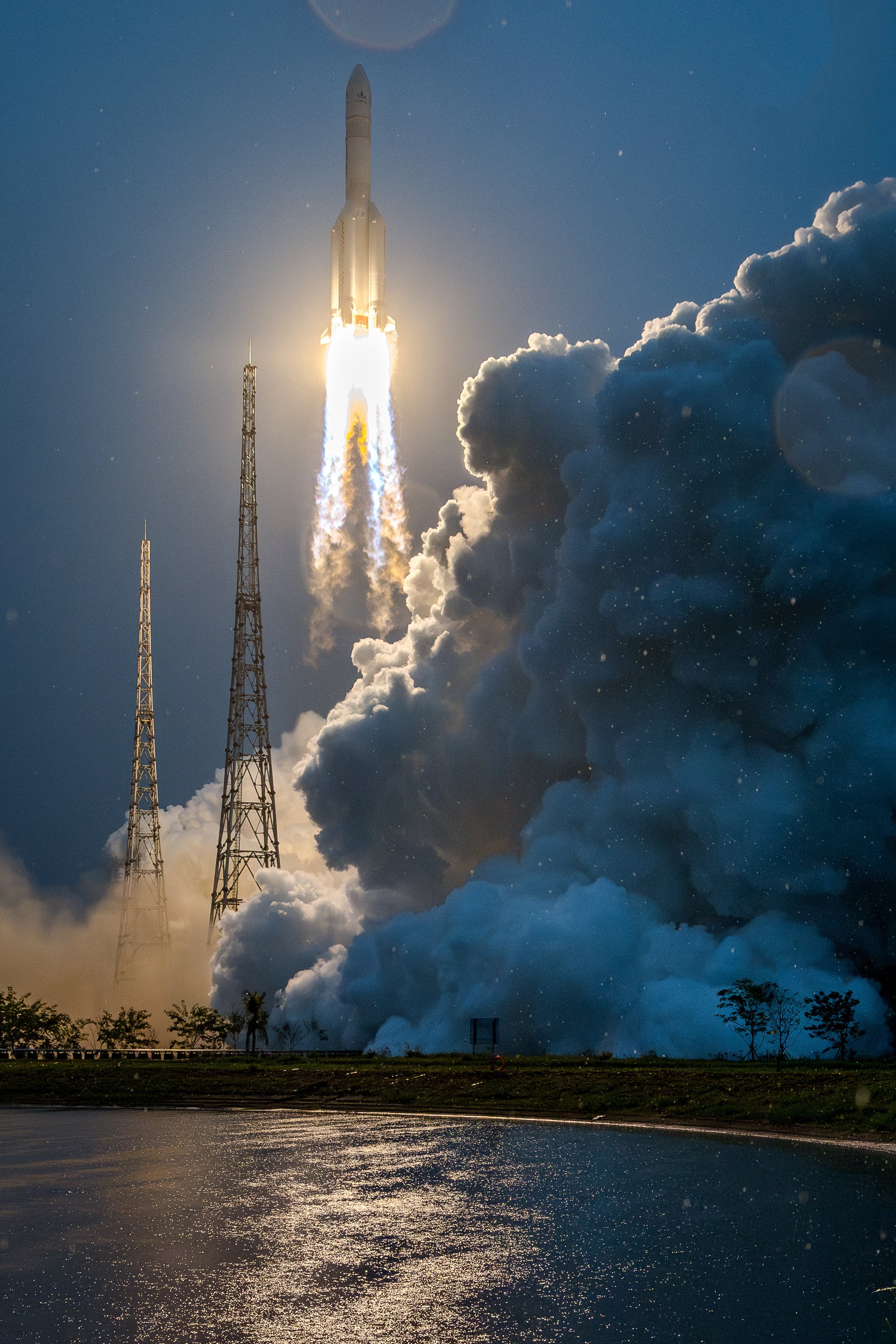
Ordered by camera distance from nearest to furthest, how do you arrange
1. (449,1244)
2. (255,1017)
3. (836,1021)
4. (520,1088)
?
(449,1244), (520,1088), (836,1021), (255,1017)

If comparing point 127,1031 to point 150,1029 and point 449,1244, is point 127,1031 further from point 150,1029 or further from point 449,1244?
point 449,1244

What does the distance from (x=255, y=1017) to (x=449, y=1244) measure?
74.9 m

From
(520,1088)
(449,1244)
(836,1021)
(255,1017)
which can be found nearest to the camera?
(449,1244)

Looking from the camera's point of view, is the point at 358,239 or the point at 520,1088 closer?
the point at 520,1088

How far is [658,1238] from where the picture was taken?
16344mm

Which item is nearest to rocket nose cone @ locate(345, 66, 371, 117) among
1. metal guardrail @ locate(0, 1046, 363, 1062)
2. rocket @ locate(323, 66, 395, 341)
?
rocket @ locate(323, 66, 395, 341)

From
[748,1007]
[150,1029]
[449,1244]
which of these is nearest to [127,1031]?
[150,1029]

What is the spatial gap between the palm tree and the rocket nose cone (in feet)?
199

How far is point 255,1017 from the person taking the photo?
87.7 m

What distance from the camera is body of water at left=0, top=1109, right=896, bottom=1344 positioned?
1231 cm

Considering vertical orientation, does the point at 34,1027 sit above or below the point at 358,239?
below

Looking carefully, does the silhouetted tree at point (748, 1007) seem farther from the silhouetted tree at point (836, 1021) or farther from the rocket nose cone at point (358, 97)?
the rocket nose cone at point (358, 97)

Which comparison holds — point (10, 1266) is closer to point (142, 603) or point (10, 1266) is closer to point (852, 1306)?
point (852, 1306)

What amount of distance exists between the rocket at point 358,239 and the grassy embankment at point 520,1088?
4665 centimetres
